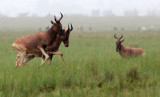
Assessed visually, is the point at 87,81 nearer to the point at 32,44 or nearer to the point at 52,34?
the point at 32,44

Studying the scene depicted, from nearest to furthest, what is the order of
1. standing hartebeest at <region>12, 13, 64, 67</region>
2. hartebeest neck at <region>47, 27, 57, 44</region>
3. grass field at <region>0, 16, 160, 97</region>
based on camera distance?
1. grass field at <region>0, 16, 160, 97</region>
2. standing hartebeest at <region>12, 13, 64, 67</region>
3. hartebeest neck at <region>47, 27, 57, 44</region>

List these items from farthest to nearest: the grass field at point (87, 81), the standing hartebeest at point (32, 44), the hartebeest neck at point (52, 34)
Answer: the hartebeest neck at point (52, 34) → the standing hartebeest at point (32, 44) → the grass field at point (87, 81)

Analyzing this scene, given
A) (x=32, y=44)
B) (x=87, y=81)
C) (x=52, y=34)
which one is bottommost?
(x=87, y=81)

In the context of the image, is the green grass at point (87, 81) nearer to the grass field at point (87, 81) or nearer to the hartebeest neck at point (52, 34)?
the grass field at point (87, 81)

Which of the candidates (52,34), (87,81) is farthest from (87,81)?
(52,34)

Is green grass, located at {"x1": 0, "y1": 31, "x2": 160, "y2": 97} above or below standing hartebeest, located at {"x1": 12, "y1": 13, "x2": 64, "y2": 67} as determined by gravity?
below

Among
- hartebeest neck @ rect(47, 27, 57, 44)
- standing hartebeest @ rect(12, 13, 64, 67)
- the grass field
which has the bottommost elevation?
the grass field

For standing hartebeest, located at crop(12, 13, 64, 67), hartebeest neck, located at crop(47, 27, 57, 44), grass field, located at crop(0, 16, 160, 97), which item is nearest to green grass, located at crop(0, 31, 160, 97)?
grass field, located at crop(0, 16, 160, 97)

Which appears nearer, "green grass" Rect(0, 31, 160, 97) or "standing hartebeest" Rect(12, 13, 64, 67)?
"green grass" Rect(0, 31, 160, 97)

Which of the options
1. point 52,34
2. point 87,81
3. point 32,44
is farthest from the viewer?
point 52,34

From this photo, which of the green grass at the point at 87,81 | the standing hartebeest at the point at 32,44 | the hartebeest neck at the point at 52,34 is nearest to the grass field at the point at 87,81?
the green grass at the point at 87,81

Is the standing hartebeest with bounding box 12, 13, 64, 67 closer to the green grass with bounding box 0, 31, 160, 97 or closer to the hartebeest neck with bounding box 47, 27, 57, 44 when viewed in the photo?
the hartebeest neck with bounding box 47, 27, 57, 44

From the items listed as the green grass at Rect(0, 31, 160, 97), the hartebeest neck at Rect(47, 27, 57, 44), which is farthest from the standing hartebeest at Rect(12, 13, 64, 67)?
the green grass at Rect(0, 31, 160, 97)

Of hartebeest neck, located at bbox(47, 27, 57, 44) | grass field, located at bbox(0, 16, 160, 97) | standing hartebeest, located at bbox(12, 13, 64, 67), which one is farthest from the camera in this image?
hartebeest neck, located at bbox(47, 27, 57, 44)
